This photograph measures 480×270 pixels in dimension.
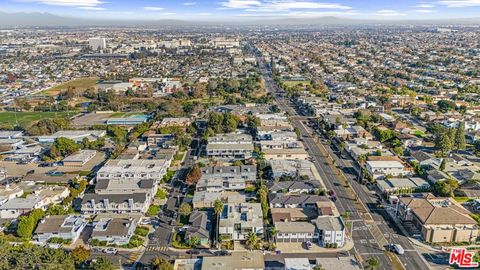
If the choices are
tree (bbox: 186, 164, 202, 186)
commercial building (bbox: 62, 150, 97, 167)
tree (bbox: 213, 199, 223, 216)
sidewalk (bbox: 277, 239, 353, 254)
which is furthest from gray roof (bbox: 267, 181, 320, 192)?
commercial building (bbox: 62, 150, 97, 167)

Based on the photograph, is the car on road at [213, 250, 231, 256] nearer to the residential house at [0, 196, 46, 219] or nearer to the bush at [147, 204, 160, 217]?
the bush at [147, 204, 160, 217]

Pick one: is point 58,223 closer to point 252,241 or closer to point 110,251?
point 110,251

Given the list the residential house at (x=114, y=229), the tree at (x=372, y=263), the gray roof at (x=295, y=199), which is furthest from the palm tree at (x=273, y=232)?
the residential house at (x=114, y=229)

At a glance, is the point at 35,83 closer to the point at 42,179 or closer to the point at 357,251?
the point at 42,179

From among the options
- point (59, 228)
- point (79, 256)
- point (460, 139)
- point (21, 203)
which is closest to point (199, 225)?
point (79, 256)

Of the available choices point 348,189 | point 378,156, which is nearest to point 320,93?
point 378,156
